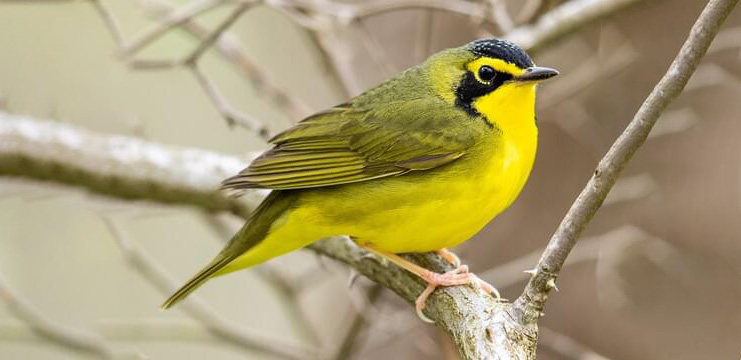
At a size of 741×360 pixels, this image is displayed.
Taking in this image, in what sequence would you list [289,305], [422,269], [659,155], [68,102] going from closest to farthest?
[422,269] < [289,305] < [659,155] < [68,102]

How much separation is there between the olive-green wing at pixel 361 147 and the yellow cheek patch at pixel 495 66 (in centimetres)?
20

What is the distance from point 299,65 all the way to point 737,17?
204 inches

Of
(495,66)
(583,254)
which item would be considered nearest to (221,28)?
(495,66)

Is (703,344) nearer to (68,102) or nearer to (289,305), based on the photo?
(289,305)

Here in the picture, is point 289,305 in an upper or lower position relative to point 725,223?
lower

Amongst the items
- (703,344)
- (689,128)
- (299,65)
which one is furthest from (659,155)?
(299,65)

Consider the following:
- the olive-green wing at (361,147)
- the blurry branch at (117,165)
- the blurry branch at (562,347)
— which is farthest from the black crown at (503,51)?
the blurry branch at (562,347)

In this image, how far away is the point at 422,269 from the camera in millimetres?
3973

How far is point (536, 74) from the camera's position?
3797 millimetres

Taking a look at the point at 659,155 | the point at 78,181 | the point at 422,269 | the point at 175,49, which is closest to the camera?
the point at 422,269

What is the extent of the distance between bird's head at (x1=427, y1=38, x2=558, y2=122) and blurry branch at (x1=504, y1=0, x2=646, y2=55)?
1.02 metres

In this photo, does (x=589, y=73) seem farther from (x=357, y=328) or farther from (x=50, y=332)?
(x=50, y=332)

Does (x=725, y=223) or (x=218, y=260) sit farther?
(x=725, y=223)

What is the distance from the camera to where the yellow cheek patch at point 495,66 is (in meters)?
3.91
